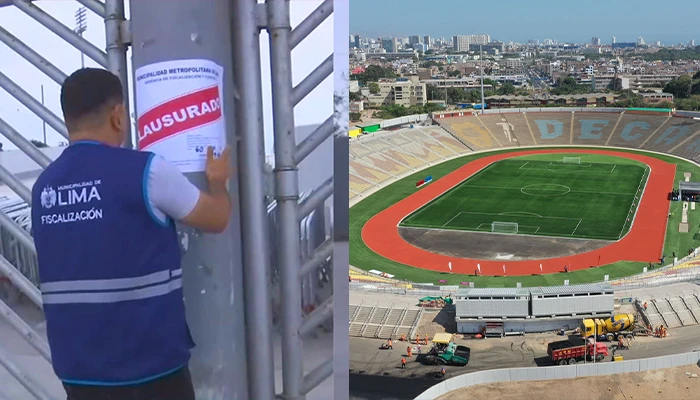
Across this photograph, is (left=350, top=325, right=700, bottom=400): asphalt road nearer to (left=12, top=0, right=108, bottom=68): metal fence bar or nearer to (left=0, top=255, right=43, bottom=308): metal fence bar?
(left=0, top=255, right=43, bottom=308): metal fence bar

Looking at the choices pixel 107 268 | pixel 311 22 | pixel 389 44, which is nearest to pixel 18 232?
pixel 107 268

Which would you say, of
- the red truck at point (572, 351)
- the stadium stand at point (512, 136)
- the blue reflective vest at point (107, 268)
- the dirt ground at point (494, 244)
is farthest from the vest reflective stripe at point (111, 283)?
the stadium stand at point (512, 136)

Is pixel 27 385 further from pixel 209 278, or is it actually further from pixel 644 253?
pixel 644 253

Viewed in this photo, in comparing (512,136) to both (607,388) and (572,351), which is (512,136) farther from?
(607,388)

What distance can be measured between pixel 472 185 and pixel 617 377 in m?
18.4

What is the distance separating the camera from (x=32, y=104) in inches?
48.6

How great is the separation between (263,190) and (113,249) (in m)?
0.27

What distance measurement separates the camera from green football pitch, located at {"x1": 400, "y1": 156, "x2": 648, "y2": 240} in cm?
2136

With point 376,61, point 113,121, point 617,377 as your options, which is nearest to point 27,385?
point 113,121

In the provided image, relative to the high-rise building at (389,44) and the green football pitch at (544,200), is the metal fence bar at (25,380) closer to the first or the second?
the green football pitch at (544,200)

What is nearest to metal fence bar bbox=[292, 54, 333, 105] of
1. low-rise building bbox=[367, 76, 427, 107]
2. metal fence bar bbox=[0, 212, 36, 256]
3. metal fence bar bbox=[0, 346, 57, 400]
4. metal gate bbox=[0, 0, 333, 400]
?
metal gate bbox=[0, 0, 333, 400]

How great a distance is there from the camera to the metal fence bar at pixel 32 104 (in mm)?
1206

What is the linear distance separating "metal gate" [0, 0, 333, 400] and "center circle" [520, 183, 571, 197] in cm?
2626

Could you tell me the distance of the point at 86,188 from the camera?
1.05 meters
